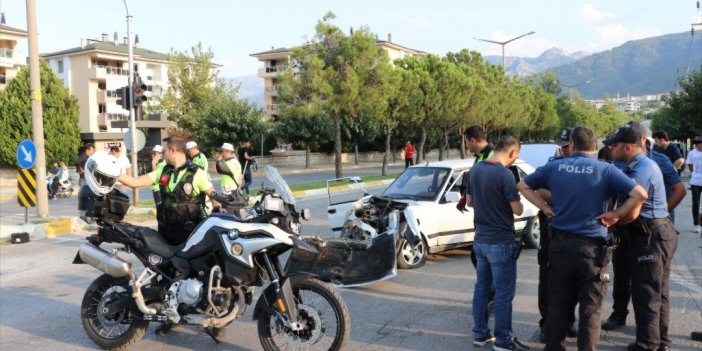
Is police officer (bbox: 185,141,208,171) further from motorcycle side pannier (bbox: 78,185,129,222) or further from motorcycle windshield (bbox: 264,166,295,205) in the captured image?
Result: motorcycle windshield (bbox: 264,166,295,205)

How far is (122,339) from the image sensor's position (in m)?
5.07

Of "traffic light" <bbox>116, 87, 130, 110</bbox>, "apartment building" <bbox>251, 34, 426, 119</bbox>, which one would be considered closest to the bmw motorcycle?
"traffic light" <bbox>116, 87, 130, 110</bbox>

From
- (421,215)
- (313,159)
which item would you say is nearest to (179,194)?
(421,215)

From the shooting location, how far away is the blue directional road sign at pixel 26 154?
43.8 ft

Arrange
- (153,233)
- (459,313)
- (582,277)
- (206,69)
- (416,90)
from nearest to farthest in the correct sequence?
(582,277) → (153,233) → (459,313) → (416,90) → (206,69)

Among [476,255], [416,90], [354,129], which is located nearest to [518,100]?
[354,129]

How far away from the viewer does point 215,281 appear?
15.6ft

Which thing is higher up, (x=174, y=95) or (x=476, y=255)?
(x=174, y=95)

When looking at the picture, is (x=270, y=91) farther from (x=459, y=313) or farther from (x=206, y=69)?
(x=459, y=313)

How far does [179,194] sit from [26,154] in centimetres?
971

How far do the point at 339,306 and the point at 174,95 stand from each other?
45.4 meters

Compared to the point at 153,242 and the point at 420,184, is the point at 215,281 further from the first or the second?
the point at 420,184

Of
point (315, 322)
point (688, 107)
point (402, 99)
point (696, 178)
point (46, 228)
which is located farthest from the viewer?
point (688, 107)

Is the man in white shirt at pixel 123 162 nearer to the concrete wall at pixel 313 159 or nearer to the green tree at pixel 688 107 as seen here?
the concrete wall at pixel 313 159
